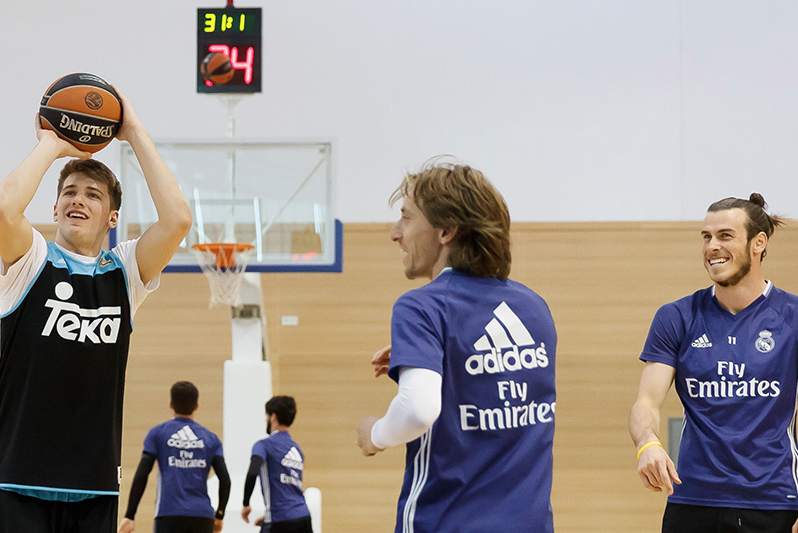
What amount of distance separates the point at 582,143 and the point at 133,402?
6.52m

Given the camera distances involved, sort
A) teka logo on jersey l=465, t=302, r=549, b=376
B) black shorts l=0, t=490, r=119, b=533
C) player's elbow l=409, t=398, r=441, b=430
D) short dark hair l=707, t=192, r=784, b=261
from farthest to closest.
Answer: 1. short dark hair l=707, t=192, r=784, b=261
2. black shorts l=0, t=490, r=119, b=533
3. teka logo on jersey l=465, t=302, r=549, b=376
4. player's elbow l=409, t=398, r=441, b=430

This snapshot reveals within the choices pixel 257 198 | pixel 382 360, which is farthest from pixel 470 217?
pixel 257 198

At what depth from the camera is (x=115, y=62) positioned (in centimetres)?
990

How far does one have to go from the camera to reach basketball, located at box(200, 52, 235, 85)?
7.05 metres

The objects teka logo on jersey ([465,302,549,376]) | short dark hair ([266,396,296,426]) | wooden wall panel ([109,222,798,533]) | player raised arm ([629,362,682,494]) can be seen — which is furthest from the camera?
wooden wall panel ([109,222,798,533])

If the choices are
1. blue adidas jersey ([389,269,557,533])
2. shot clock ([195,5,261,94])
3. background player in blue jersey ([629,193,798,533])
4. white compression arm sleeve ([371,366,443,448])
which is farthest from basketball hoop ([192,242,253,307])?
white compression arm sleeve ([371,366,443,448])

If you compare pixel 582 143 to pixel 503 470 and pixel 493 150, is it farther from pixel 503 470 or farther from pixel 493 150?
pixel 503 470

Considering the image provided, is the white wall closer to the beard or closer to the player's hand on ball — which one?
the beard

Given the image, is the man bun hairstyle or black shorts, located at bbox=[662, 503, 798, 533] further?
black shorts, located at bbox=[662, 503, 798, 533]

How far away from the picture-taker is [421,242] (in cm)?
215

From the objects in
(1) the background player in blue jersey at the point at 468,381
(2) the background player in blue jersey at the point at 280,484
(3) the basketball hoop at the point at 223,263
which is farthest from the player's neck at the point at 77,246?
(3) the basketball hoop at the point at 223,263

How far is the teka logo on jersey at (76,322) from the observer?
249 centimetres

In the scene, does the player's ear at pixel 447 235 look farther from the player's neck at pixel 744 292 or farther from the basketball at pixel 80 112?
the player's neck at pixel 744 292

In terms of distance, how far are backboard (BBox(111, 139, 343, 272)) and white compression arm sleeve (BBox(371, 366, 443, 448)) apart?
18.3ft
